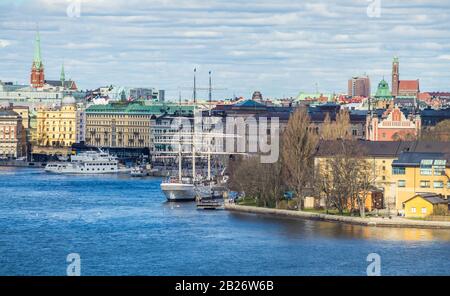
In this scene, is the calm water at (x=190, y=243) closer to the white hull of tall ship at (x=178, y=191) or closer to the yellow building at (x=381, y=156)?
Answer: the white hull of tall ship at (x=178, y=191)

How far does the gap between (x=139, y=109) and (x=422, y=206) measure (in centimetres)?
3428

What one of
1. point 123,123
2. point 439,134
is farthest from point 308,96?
point 439,134

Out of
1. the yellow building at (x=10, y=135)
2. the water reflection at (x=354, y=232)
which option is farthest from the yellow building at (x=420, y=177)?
the yellow building at (x=10, y=135)

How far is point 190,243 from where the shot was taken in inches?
811

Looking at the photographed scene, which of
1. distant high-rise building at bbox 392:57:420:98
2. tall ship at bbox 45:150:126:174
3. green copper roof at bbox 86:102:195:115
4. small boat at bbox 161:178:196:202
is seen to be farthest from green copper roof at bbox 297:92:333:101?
small boat at bbox 161:178:196:202

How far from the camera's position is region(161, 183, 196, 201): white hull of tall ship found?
98.1 feet

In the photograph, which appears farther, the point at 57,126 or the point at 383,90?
the point at 383,90

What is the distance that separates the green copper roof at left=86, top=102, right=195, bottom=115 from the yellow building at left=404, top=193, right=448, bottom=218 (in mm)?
32074

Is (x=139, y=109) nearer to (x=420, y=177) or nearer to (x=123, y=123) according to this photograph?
(x=123, y=123)

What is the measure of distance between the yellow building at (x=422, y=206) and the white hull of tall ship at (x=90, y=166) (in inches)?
882

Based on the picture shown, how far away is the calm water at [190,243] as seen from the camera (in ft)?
58.8

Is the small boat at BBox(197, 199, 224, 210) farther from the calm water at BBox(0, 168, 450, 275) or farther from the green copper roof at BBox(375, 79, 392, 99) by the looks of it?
the green copper roof at BBox(375, 79, 392, 99)

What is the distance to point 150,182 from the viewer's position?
38.5 meters
